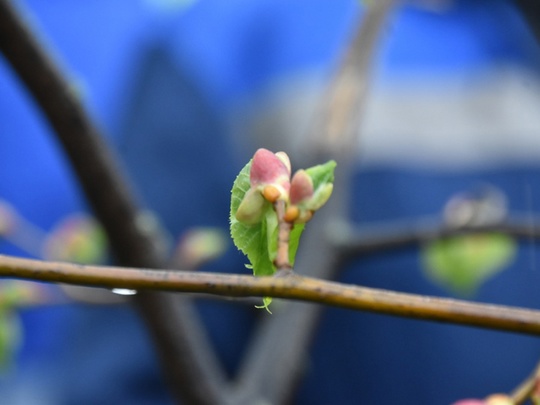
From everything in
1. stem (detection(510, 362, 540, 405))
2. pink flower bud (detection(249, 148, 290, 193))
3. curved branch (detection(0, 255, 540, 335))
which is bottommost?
stem (detection(510, 362, 540, 405))

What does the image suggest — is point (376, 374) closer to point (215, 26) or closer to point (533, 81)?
point (533, 81)

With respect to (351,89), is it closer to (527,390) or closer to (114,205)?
(114,205)

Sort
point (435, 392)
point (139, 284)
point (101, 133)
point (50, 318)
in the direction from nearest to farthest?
point (139, 284), point (101, 133), point (435, 392), point (50, 318)

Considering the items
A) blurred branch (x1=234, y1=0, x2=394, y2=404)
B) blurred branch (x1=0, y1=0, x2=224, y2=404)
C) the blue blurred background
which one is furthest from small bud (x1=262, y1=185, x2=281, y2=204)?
the blue blurred background

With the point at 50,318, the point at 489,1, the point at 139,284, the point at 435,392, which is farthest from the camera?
the point at 489,1

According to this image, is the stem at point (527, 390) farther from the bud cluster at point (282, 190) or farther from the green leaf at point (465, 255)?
the green leaf at point (465, 255)

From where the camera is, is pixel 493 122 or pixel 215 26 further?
pixel 215 26

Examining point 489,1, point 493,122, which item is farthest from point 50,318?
point 489,1

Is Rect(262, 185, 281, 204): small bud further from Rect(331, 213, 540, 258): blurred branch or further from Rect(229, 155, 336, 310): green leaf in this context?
Rect(331, 213, 540, 258): blurred branch
